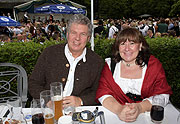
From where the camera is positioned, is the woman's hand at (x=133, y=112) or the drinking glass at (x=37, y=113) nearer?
the drinking glass at (x=37, y=113)

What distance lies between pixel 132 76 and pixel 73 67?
0.74 meters

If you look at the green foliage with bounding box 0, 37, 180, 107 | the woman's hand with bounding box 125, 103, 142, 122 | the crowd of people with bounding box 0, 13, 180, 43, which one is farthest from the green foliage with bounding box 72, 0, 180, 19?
the woman's hand with bounding box 125, 103, 142, 122

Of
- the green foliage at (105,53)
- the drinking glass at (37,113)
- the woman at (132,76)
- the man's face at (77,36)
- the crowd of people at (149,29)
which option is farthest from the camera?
the crowd of people at (149,29)

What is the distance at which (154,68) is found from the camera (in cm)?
195

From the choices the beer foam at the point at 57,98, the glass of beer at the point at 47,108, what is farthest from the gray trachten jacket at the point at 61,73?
the glass of beer at the point at 47,108

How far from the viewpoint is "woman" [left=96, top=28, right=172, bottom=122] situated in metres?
1.89

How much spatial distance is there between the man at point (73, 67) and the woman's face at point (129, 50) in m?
0.37

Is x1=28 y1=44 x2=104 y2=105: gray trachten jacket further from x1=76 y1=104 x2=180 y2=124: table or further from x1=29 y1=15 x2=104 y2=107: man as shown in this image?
x1=76 y1=104 x2=180 y2=124: table

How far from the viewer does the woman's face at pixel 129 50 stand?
1.95 metres

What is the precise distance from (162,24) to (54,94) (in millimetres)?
10168

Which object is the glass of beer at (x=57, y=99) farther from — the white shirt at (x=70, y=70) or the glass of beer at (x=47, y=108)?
the white shirt at (x=70, y=70)

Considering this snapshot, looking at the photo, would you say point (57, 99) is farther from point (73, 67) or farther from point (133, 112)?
point (73, 67)

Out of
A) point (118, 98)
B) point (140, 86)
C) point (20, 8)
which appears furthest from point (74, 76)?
point (20, 8)

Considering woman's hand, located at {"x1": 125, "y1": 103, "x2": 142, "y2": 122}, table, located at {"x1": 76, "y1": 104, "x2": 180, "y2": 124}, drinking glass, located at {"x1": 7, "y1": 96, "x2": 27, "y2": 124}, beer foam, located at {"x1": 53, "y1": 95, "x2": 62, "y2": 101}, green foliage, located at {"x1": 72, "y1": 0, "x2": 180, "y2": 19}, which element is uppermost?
green foliage, located at {"x1": 72, "y1": 0, "x2": 180, "y2": 19}
